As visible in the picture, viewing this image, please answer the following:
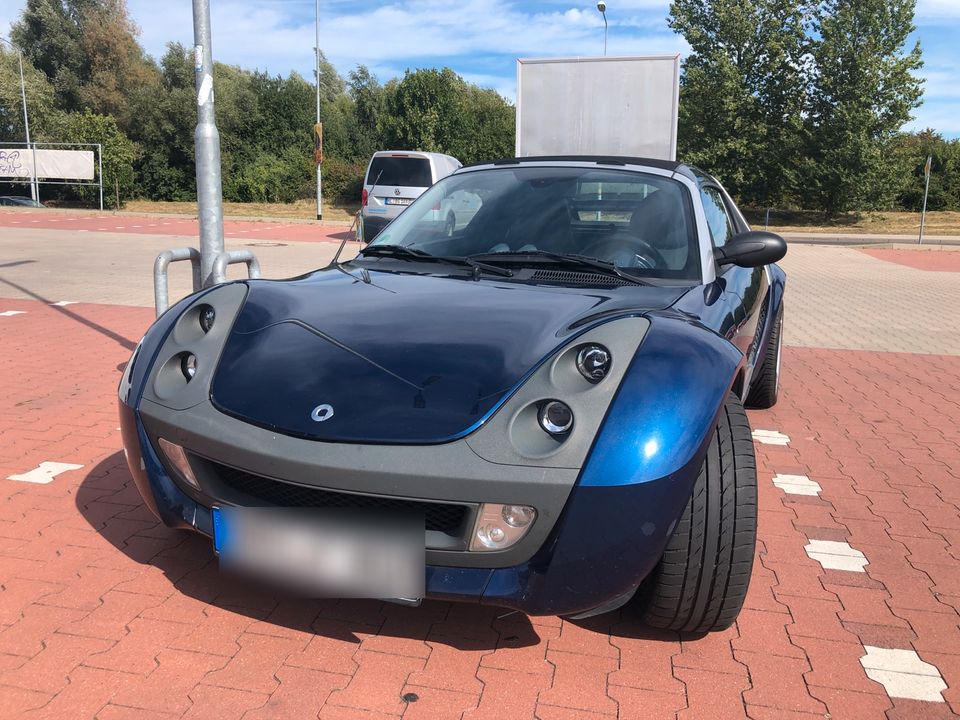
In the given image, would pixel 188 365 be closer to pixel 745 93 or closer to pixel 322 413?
pixel 322 413

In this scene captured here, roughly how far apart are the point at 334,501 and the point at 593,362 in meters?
0.79

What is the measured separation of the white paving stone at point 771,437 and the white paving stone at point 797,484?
0.59 m

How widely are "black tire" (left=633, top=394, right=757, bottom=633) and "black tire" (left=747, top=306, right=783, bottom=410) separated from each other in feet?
9.03

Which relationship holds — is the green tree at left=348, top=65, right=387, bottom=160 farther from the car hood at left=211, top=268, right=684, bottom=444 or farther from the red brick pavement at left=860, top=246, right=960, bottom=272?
the car hood at left=211, top=268, right=684, bottom=444

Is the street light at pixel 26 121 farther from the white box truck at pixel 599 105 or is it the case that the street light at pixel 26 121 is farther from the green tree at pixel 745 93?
the green tree at pixel 745 93

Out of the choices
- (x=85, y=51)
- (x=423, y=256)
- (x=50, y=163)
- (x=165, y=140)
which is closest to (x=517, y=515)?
(x=423, y=256)

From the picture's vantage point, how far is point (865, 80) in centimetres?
3241

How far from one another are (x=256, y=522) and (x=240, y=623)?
55 centimetres

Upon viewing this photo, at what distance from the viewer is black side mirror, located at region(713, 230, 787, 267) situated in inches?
132

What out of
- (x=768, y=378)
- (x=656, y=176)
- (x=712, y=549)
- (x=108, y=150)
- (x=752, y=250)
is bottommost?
(x=768, y=378)

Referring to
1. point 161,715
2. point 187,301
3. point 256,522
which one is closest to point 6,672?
point 161,715

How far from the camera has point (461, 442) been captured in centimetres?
211

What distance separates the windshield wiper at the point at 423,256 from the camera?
3.22 meters

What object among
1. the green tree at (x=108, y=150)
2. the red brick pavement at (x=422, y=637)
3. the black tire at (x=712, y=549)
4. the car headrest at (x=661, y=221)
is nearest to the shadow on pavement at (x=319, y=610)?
the red brick pavement at (x=422, y=637)
